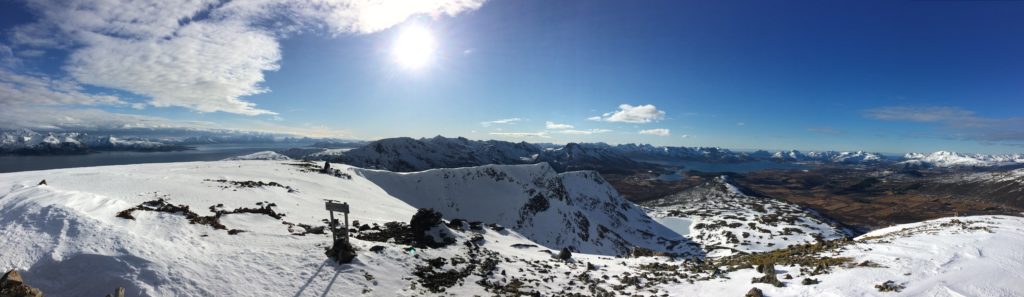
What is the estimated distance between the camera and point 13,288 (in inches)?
371

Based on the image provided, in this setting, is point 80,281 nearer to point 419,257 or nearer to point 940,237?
point 419,257

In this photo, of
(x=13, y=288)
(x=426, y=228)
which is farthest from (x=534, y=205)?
(x=13, y=288)

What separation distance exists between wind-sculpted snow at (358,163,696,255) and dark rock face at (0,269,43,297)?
55.4m

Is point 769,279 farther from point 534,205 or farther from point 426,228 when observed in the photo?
point 534,205

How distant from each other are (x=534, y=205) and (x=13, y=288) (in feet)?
242

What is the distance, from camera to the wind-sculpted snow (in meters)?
71.4

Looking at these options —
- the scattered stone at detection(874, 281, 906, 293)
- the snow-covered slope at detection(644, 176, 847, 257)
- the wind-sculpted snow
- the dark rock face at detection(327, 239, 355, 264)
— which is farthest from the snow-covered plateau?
the snow-covered slope at detection(644, 176, 847, 257)

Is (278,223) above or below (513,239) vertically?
above

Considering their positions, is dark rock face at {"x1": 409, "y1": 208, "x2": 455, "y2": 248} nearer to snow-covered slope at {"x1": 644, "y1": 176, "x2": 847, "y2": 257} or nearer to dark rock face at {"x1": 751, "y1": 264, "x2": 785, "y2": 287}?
dark rock face at {"x1": 751, "y1": 264, "x2": 785, "y2": 287}

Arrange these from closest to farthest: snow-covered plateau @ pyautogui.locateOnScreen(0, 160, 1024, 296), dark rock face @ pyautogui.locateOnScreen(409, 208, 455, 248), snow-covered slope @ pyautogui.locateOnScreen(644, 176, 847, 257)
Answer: snow-covered plateau @ pyautogui.locateOnScreen(0, 160, 1024, 296)
dark rock face @ pyautogui.locateOnScreen(409, 208, 455, 248)
snow-covered slope @ pyautogui.locateOnScreen(644, 176, 847, 257)

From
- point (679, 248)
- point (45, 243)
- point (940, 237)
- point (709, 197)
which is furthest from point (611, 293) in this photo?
point (709, 197)

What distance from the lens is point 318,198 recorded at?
115 feet

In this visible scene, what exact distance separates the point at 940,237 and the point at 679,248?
74420mm

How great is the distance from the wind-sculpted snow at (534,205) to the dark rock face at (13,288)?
55425 mm
